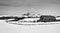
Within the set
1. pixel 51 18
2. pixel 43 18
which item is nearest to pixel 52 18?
pixel 51 18

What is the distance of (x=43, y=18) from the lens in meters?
22.1

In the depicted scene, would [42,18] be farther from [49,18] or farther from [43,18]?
[49,18]

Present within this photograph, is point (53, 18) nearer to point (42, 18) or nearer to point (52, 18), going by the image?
point (52, 18)

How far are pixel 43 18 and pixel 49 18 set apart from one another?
1909mm

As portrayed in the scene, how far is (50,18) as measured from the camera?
2288cm

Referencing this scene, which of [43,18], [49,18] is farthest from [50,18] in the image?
[43,18]

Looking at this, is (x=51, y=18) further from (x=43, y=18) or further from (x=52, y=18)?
(x=43, y=18)

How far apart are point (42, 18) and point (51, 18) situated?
2.76 metres

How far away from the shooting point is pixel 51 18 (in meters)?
23.1

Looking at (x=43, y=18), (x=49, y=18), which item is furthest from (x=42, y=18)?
(x=49, y=18)

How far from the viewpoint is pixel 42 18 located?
22.3 metres

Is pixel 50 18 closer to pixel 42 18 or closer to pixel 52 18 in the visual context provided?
pixel 52 18

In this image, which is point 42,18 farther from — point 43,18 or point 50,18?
point 50,18

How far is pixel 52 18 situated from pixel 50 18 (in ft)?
2.30
